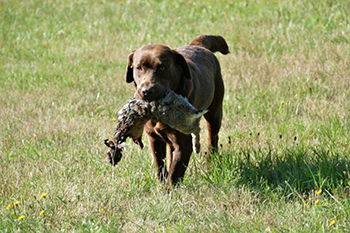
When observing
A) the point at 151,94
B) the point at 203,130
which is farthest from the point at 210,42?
the point at 151,94

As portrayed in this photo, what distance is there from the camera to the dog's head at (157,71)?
4387 millimetres

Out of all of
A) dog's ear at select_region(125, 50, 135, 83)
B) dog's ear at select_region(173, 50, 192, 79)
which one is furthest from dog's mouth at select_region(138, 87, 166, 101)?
dog's ear at select_region(125, 50, 135, 83)

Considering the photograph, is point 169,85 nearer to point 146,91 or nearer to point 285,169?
point 146,91

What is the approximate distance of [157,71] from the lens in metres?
4.59

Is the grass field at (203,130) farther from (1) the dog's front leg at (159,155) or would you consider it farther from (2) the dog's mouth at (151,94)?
(2) the dog's mouth at (151,94)

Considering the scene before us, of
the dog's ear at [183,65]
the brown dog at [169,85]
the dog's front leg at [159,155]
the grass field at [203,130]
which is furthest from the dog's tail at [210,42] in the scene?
the dog's front leg at [159,155]

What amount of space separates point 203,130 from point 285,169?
1.71 m

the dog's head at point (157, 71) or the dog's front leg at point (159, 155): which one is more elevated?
the dog's head at point (157, 71)

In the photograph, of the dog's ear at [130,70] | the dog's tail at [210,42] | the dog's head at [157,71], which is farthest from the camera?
the dog's tail at [210,42]

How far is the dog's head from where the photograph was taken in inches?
173

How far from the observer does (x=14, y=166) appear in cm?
543

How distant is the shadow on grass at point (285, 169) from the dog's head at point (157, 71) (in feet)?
2.66

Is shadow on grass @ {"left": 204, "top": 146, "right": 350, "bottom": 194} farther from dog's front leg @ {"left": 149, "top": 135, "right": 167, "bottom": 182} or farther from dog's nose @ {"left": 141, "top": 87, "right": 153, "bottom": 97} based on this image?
dog's nose @ {"left": 141, "top": 87, "right": 153, "bottom": 97}

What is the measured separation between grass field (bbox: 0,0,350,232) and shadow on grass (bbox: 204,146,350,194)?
0.02 meters
